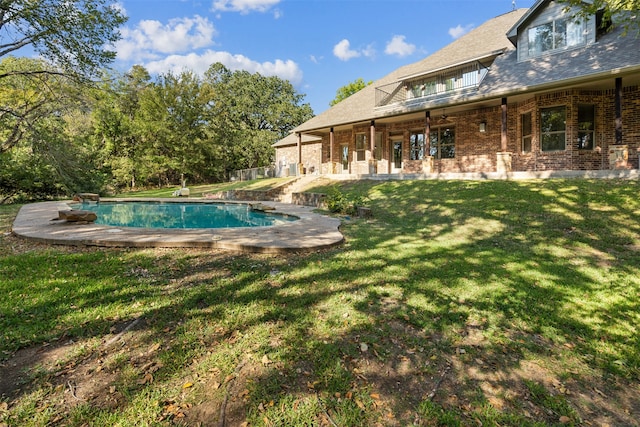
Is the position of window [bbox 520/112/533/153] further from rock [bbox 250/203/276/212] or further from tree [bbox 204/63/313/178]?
tree [bbox 204/63/313/178]

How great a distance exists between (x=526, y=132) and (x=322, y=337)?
13386mm

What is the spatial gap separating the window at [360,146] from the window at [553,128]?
8458 millimetres

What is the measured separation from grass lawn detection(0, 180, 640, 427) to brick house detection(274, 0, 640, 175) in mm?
7411

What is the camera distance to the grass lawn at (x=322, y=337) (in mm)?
2123

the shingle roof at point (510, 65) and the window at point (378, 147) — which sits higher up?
the shingle roof at point (510, 65)

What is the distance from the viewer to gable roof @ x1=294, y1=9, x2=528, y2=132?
573 inches

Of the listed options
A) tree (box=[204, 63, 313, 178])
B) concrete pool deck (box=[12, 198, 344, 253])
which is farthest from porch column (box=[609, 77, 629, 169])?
tree (box=[204, 63, 313, 178])

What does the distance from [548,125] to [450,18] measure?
34.7ft

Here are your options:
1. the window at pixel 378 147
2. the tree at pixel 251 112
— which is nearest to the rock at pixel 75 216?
the window at pixel 378 147

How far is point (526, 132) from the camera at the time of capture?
12.6 metres

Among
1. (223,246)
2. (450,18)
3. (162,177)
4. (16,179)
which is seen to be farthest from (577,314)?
(162,177)

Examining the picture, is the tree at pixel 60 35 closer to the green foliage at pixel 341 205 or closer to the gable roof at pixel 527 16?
the green foliage at pixel 341 205

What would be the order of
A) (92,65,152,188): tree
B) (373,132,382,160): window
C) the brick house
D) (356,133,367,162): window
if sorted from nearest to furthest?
1. the brick house
2. (373,132,382,160): window
3. (356,133,367,162): window
4. (92,65,152,188): tree

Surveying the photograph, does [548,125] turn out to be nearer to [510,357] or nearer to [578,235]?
[578,235]
